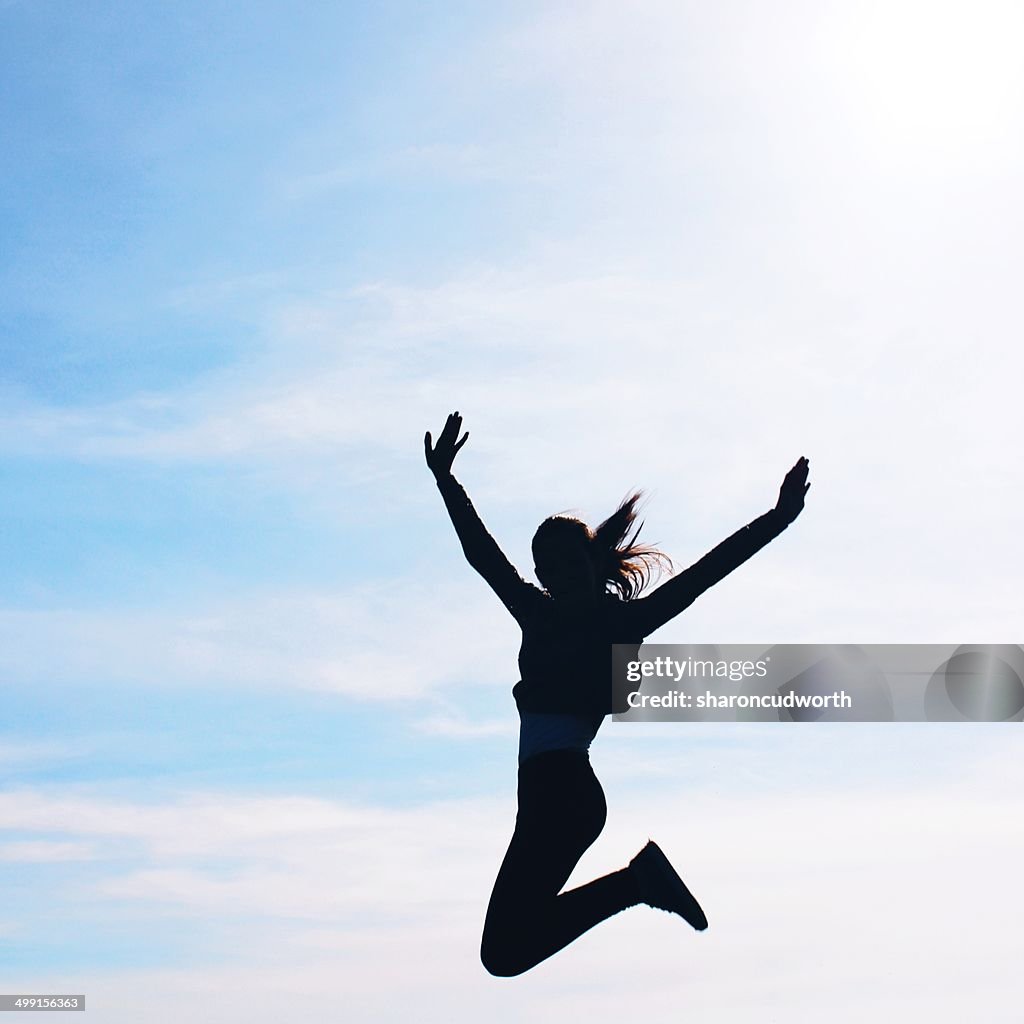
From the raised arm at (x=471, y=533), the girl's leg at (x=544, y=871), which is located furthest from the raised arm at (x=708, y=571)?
the girl's leg at (x=544, y=871)

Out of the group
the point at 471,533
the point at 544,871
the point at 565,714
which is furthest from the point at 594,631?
the point at 544,871

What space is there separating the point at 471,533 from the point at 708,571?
1446 mm

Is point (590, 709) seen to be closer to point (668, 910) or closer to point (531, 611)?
point (531, 611)

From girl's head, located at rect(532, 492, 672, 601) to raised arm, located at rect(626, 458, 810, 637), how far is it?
0.36m

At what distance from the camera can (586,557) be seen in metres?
7.71

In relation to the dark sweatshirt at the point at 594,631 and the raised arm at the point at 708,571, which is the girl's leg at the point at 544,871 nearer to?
the dark sweatshirt at the point at 594,631

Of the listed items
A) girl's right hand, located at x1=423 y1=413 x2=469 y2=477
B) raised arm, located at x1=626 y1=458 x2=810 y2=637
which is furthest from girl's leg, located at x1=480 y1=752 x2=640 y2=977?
girl's right hand, located at x1=423 y1=413 x2=469 y2=477

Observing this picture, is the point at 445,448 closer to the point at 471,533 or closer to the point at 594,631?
the point at 471,533

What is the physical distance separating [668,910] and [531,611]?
176 cm

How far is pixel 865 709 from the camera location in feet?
33.7

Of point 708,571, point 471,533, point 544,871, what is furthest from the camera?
point 471,533

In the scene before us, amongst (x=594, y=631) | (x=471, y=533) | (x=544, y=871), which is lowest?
(x=544, y=871)

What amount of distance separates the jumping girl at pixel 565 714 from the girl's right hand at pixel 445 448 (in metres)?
0.40

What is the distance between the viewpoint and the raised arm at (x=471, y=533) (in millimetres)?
7750
